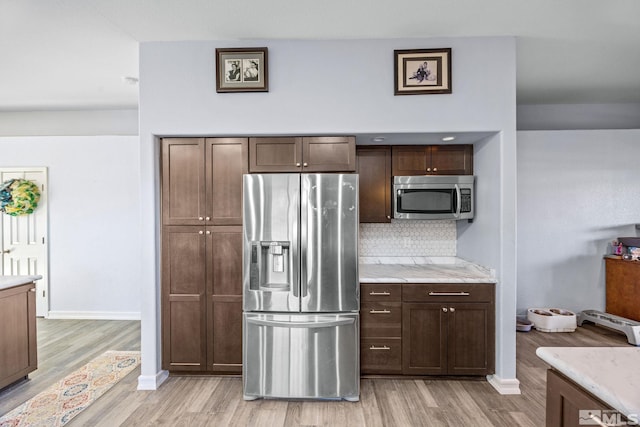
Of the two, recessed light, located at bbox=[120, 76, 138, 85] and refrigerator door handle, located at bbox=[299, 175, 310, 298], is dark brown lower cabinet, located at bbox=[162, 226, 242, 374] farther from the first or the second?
recessed light, located at bbox=[120, 76, 138, 85]

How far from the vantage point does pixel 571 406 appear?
1.17 meters

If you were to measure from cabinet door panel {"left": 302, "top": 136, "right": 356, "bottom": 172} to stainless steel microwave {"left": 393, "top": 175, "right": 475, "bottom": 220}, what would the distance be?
68cm

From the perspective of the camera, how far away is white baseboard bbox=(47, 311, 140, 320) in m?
4.79

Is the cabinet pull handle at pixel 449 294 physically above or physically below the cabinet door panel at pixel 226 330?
above

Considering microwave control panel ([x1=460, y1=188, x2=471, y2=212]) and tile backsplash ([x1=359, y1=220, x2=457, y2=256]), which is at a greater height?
microwave control panel ([x1=460, y1=188, x2=471, y2=212])

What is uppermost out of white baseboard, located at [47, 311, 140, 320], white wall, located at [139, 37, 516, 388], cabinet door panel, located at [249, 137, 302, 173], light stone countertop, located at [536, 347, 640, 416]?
white wall, located at [139, 37, 516, 388]

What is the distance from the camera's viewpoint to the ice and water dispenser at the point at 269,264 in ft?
9.03

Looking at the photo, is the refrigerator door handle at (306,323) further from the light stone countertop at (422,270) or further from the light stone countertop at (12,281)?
the light stone countertop at (12,281)

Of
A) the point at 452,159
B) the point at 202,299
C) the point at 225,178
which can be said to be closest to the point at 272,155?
the point at 225,178

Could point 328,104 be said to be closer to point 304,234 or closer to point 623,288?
point 304,234

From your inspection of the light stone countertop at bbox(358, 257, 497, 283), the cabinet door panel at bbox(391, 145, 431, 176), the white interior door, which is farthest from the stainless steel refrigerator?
the white interior door

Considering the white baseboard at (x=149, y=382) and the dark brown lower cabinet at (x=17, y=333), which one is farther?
the white baseboard at (x=149, y=382)

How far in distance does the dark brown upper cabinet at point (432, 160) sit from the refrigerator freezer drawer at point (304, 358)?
1601mm

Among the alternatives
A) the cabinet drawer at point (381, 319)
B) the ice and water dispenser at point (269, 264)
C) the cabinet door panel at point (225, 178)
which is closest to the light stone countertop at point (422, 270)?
the cabinet drawer at point (381, 319)
